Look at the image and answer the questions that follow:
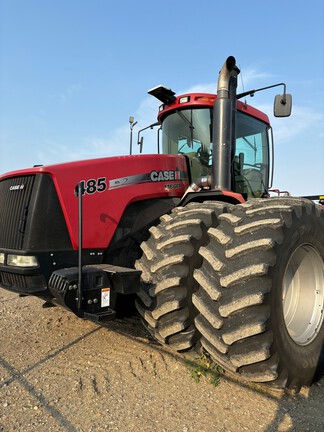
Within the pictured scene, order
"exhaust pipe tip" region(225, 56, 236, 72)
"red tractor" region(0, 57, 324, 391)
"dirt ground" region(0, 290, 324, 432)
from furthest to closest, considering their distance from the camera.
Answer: "exhaust pipe tip" region(225, 56, 236, 72) → "red tractor" region(0, 57, 324, 391) → "dirt ground" region(0, 290, 324, 432)

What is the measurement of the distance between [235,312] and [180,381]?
2.96ft

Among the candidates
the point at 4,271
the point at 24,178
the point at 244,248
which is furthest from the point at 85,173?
the point at 244,248

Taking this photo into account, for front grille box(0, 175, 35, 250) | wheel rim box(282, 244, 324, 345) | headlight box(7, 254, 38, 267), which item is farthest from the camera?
wheel rim box(282, 244, 324, 345)

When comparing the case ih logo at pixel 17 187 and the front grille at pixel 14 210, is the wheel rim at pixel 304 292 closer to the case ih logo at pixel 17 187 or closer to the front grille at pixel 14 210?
the front grille at pixel 14 210

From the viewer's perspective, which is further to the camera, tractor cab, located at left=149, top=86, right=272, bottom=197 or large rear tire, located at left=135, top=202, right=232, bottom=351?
tractor cab, located at left=149, top=86, right=272, bottom=197

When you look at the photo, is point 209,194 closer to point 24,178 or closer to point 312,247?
point 312,247

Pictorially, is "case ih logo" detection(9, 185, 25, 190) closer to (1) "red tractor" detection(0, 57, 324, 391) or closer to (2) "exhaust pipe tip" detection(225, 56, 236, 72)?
(1) "red tractor" detection(0, 57, 324, 391)

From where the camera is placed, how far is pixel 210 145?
4121 mm

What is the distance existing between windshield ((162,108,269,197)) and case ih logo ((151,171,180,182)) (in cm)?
31

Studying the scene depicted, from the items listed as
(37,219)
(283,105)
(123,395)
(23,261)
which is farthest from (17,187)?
(283,105)

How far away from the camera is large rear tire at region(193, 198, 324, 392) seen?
7.94 feet

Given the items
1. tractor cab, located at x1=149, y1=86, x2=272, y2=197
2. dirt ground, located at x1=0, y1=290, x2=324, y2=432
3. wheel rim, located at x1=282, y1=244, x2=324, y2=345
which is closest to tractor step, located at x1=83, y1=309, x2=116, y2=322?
dirt ground, located at x1=0, y1=290, x2=324, y2=432

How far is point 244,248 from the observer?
2.49 metres

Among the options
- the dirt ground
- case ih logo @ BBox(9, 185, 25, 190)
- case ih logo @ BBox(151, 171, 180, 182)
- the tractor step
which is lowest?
the dirt ground
